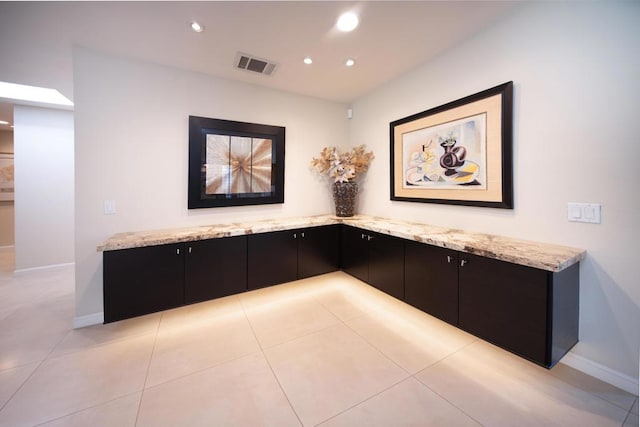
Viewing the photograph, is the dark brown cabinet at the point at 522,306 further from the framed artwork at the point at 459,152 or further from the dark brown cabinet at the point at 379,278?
the framed artwork at the point at 459,152

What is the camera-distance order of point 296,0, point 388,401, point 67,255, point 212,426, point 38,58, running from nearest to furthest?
point 212,426
point 388,401
point 296,0
point 38,58
point 67,255

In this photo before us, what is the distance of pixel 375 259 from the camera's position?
299 cm

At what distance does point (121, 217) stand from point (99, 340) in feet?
3.91

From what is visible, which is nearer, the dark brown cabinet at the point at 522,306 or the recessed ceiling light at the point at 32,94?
the dark brown cabinet at the point at 522,306

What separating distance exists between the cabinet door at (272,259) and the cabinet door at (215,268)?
0.31 feet

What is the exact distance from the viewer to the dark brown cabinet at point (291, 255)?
9.74ft

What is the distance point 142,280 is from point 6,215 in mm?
6007

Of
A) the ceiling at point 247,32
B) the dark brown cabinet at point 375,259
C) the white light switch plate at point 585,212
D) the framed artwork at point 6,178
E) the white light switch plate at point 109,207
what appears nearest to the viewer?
the white light switch plate at point 585,212

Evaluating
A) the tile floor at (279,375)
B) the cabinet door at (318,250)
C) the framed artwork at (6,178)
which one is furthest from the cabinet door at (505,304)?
the framed artwork at (6,178)

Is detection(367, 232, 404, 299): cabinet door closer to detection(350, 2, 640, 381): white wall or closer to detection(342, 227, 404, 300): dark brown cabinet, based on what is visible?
detection(342, 227, 404, 300): dark brown cabinet

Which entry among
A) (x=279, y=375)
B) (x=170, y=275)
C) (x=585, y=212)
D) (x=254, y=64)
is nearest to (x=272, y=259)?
(x=170, y=275)

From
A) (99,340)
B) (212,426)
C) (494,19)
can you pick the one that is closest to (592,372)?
(212,426)

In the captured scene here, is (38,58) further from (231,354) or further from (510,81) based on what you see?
(510,81)

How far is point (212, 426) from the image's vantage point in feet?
4.38
